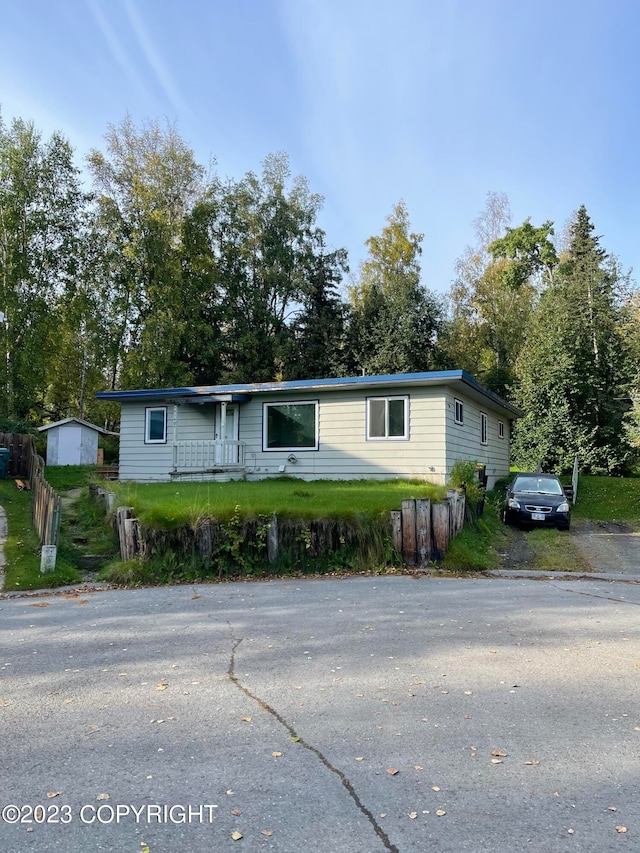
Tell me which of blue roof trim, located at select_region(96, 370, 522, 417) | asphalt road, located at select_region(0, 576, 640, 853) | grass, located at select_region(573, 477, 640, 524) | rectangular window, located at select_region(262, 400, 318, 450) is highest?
blue roof trim, located at select_region(96, 370, 522, 417)

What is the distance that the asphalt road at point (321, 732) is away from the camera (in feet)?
8.57

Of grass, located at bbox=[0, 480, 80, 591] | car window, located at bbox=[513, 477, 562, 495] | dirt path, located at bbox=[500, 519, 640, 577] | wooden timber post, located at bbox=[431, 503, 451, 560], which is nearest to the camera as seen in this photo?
grass, located at bbox=[0, 480, 80, 591]

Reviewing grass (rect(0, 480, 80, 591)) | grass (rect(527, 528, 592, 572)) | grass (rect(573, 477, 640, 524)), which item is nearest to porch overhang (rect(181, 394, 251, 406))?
grass (rect(0, 480, 80, 591))

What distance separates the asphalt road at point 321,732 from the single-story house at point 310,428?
9.61 m

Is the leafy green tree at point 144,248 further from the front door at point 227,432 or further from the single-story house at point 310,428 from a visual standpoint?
the front door at point 227,432

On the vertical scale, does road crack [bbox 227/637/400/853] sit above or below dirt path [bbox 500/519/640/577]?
above

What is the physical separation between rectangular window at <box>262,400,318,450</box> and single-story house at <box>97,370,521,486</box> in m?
0.03

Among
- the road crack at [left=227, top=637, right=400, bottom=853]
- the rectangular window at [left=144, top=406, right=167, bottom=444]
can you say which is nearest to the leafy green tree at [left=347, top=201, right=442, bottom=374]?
the rectangular window at [left=144, top=406, right=167, bottom=444]

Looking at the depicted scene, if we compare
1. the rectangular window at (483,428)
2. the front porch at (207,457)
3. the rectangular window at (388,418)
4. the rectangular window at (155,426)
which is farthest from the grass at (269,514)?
the rectangular window at (483,428)

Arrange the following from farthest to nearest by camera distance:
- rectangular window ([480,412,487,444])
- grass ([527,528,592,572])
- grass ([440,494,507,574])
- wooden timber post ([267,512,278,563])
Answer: rectangular window ([480,412,487,444]) < grass ([527,528,592,572]) < grass ([440,494,507,574]) < wooden timber post ([267,512,278,563])

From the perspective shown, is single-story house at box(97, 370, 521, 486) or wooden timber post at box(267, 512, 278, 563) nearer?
wooden timber post at box(267, 512, 278, 563)

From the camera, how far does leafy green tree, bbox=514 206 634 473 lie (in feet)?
83.9

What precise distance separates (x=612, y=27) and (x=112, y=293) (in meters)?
26.2

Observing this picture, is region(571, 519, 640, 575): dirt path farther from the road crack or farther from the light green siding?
the road crack
